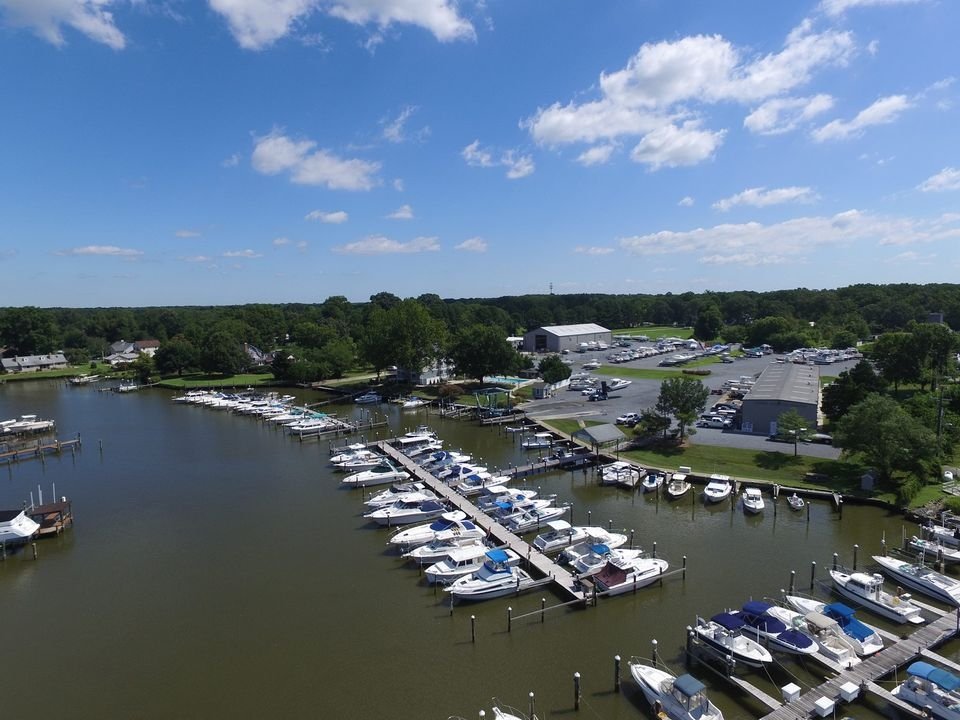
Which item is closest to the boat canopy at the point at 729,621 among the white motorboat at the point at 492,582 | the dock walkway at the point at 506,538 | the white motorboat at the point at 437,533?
the dock walkway at the point at 506,538

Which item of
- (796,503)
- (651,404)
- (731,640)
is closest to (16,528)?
(731,640)

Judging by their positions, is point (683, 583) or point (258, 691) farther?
point (683, 583)

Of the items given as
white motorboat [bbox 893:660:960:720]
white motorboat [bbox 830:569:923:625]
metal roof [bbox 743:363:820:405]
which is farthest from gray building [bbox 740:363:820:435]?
white motorboat [bbox 893:660:960:720]

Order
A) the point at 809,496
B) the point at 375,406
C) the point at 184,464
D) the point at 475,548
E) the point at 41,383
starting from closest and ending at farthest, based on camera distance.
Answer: the point at 475,548, the point at 809,496, the point at 184,464, the point at 375,406, the point at 41,383

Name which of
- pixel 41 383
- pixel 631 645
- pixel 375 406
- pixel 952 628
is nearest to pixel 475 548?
pixel 631 645

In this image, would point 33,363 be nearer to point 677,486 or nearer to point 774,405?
point 677,486

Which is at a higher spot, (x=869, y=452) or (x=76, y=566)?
(x=869, y=452)

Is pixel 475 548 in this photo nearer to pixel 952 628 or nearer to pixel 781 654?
pixel 781 654
